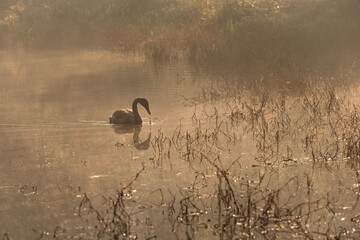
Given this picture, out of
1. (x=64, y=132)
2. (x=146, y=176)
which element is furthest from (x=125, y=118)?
(x=146, y=176)

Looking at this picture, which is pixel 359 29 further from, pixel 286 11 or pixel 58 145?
pixel 58 145

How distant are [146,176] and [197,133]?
7.92 ft

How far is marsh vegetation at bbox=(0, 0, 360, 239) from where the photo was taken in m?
6.29

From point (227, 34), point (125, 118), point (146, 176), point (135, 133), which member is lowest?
point (146, 176)

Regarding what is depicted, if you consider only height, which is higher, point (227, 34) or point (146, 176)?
point (227, 34)

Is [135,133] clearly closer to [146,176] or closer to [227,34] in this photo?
[146,176]

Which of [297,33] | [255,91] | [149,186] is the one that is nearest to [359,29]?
[297,33]

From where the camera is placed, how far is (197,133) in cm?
1022

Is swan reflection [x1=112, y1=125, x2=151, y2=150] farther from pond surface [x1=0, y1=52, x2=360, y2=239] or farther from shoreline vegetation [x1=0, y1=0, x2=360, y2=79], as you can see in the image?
shoreline vegetation [x1=0, y1=0, x2=360, y2=79]

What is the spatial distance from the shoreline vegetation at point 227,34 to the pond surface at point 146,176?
561 centimetres

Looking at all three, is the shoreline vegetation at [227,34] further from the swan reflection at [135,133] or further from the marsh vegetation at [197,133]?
the swan reflection at [135,133]

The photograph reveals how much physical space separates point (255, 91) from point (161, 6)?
19.6 metres

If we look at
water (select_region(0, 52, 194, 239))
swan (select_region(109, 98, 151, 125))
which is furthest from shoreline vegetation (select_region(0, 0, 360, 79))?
swan (select_region(109, 98, 151, 125))

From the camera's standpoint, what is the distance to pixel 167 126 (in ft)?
38.7
